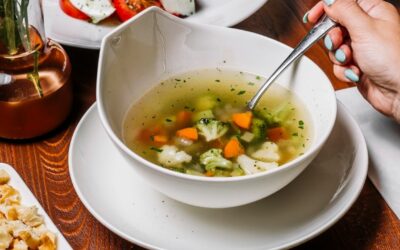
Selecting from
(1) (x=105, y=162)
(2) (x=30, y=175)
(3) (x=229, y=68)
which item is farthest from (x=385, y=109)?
(2) (x=30, y=175)

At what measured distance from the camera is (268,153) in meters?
1.22

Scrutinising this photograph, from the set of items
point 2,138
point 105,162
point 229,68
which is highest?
point 229,68

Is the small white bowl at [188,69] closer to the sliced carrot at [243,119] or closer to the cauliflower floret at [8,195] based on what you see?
the sliced carrot at [243,119]

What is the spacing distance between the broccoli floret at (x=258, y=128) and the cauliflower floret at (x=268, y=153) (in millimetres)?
27

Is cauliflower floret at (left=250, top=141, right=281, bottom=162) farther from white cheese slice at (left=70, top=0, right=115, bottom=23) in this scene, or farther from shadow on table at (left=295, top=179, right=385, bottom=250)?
white cheese slice at (left=70, top=0, right=115, bottom=23)

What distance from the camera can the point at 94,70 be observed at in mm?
1671

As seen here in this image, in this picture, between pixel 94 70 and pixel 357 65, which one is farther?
pixel 94 70

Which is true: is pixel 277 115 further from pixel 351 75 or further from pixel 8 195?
pixel 8 195

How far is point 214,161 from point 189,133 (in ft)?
0.39

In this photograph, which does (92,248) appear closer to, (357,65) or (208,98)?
(208,98)

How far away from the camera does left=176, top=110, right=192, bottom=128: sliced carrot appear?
132 cm

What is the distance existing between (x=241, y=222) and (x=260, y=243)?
71 millimetres

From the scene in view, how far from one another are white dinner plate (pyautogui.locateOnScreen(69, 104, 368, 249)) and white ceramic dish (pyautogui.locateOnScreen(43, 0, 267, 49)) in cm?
39

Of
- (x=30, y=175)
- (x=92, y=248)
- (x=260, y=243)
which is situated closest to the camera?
(x=260, y=243)
